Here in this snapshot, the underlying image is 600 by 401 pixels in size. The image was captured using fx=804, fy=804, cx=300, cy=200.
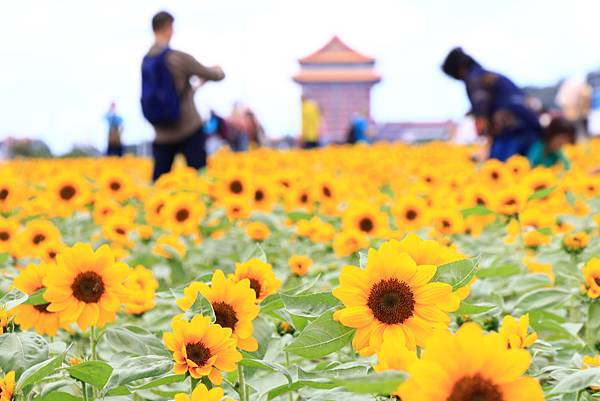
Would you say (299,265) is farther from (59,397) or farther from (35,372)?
(35,372)

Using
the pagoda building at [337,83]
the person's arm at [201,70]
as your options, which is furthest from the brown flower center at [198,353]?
the pagoda building at [337,83]

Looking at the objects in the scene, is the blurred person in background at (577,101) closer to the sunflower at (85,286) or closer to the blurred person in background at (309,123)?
the blurred person in background at (309,123)

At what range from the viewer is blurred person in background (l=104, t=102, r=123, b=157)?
14087 millimetres

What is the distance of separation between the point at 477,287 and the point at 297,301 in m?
0.78

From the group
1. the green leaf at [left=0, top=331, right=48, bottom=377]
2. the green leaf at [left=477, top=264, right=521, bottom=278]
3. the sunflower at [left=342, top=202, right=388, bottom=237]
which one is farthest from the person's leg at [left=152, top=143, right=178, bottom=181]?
the green leaf at [left=0, top=331, right=48, bottom=377]

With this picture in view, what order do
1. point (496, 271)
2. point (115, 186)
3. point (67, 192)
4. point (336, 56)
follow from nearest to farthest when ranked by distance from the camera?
point (496, 271) < point (67, 192) < point (115, 186) < point (336, 56)

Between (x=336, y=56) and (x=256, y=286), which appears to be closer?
(x=256, y=286)

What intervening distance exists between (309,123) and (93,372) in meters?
12.8

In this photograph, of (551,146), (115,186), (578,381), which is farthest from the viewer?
(551,146)

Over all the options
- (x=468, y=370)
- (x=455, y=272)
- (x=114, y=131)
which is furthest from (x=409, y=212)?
(x=114, y=131)

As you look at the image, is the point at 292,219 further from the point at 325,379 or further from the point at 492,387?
the point at 492,387

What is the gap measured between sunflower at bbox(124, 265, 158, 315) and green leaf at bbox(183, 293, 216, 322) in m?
0.29

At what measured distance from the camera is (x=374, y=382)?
32.5 inches

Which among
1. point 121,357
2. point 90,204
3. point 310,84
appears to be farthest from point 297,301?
point 310,84
